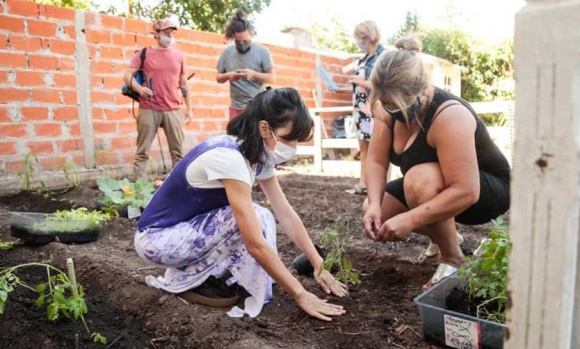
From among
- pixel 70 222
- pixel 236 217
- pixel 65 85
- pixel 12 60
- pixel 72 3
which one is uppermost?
pixel 72 3

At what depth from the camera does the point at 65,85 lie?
5289 mm

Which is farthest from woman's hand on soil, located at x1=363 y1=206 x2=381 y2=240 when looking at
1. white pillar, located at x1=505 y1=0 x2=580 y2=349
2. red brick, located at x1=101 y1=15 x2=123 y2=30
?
red brick, located at x1=101 y1=15 x2=123 y2=30

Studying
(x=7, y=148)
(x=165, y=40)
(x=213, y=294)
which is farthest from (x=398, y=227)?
(x=7, y=148)

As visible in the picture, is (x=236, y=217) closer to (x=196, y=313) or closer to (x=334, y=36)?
(x=196, y=313)

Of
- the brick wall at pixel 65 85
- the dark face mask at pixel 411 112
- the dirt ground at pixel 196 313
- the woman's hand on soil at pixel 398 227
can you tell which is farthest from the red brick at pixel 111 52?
the woman's hand on soil at pixel 398 227

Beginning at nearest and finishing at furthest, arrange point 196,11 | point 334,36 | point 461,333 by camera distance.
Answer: point 461,333
point 196,11
point 334,36

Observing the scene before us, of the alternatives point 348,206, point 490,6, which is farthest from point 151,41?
point 490,6

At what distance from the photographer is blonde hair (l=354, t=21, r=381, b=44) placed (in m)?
4.75

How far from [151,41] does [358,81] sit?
2.85 m

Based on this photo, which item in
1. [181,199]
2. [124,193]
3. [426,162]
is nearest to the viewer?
[181,199]

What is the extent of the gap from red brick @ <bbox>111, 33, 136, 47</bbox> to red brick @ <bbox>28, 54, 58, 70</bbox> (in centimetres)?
77

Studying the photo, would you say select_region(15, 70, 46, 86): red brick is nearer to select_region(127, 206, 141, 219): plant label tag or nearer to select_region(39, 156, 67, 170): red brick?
select_region(39, 156, 67, 170): red brick

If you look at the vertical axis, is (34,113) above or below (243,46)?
below

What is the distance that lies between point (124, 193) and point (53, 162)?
1.60m
